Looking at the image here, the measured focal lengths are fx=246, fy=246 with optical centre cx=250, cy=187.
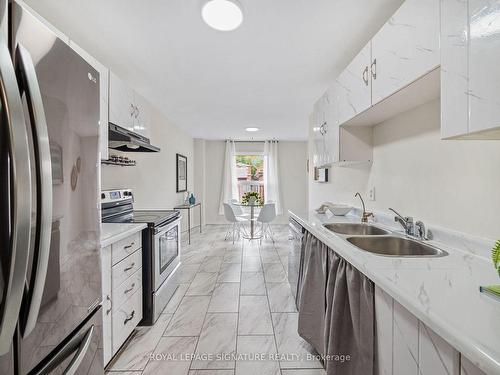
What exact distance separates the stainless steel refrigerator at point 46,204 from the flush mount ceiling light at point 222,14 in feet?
2.87

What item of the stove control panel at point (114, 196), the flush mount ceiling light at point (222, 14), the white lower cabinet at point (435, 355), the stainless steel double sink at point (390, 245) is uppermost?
the flush mount ceiling light at point (222, 14)

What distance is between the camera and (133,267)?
1.90 meters

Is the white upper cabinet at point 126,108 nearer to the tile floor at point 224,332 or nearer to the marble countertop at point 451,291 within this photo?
the tile floor at point 224,332

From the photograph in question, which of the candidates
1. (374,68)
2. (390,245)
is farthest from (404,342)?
(374,68)

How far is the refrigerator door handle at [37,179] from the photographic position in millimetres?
677

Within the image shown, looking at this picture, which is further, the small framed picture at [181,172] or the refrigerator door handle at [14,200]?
the small framed picture at [181,172]

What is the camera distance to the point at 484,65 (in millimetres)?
811

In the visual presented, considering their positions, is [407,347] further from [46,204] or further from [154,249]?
[154,249]

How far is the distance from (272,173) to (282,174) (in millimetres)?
312

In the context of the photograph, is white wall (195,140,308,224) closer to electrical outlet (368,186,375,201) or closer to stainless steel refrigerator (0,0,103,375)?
electrical outlet (368,186,375,201)

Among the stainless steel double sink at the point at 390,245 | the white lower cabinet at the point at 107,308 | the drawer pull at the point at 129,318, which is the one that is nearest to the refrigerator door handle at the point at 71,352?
the white lower cabinet at the point at 107,308

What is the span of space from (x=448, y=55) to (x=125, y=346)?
8.47 feet

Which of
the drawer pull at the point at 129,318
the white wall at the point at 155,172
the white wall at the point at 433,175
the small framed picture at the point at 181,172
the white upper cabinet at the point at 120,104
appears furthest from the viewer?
the small framed picture at the point at 181,172

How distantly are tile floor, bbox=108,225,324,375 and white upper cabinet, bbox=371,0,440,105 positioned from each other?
1.83 m
